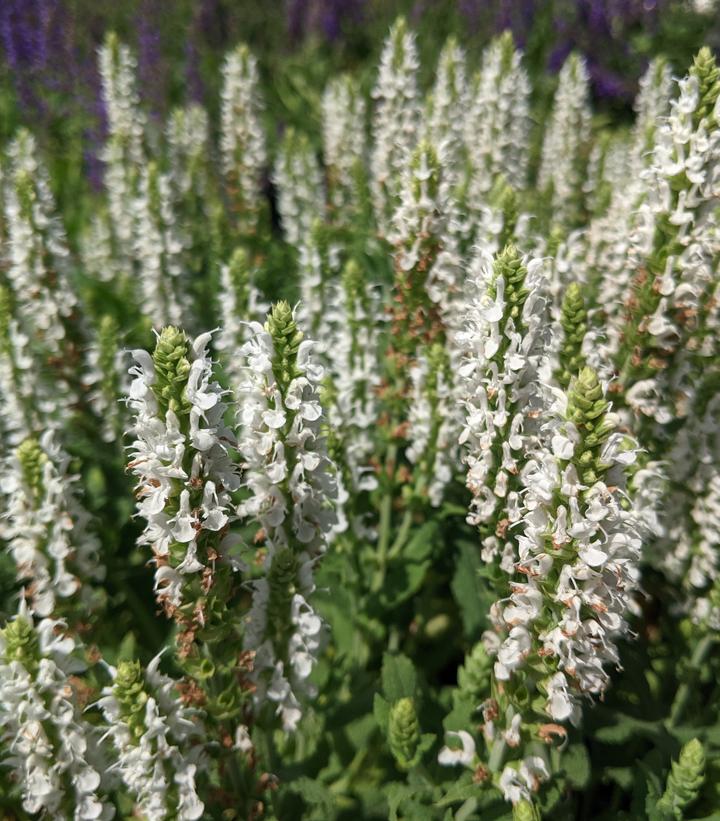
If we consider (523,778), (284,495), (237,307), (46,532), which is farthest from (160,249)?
(523,778)

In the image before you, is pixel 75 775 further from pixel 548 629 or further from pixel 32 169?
pixel 32 169

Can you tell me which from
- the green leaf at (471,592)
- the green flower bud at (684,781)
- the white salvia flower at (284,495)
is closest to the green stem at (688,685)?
the green flower bud at (684,781)

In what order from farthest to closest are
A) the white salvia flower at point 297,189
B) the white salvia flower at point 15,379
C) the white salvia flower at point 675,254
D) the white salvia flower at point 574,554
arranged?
the white salvia flower at point 297,189 → the white salvia flower at point 15,379 → the white salvia flower at point 675,254 → the white salvia flower at point 574,554

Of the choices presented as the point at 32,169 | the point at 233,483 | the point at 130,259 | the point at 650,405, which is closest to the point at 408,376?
the point at 650,405

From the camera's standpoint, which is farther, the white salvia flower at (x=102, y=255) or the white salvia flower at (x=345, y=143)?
the white salvia flower at (x=102, y=255)

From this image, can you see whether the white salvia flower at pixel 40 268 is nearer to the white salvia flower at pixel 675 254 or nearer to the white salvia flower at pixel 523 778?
the white salvia flower at pixel 675 254

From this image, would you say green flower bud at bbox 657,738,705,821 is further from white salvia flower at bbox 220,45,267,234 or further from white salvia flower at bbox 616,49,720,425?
white salvia flower at bbox 220,45,267,234
